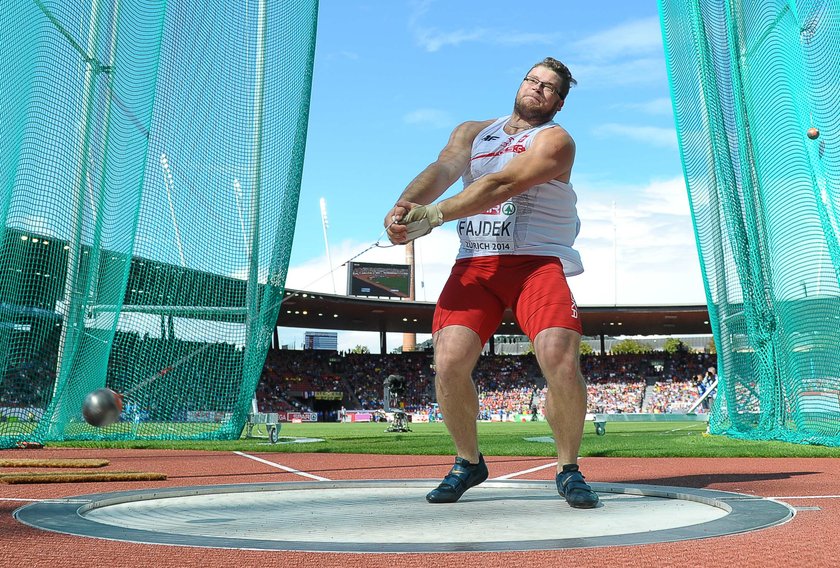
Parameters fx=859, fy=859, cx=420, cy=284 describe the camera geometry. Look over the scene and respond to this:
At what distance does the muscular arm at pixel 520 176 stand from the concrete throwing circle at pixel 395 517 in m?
1.29

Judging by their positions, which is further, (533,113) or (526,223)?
(533,113)

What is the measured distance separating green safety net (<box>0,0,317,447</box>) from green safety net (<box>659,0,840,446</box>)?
5.50 meters

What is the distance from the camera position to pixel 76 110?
963 cm

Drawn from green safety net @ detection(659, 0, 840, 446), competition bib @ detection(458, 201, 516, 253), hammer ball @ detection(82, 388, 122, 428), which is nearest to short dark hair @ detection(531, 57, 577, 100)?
competition bib @ detection(458, 201, 516, 253)

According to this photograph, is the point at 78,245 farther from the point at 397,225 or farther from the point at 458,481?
the point at 397,225

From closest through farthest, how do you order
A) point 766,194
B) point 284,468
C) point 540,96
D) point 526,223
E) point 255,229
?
point 526,223
point 540,96
point 284,468
point 766,194
point 255,229

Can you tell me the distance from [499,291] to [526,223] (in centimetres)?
36

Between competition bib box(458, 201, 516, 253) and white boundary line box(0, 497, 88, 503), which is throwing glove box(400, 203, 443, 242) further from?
white boundary line box(0, 497, 88, 503)

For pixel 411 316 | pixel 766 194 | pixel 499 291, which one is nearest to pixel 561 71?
pixel 499 291

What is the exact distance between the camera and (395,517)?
354cm

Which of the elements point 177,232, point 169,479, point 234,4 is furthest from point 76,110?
point 169,479

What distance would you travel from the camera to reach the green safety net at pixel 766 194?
897 cm

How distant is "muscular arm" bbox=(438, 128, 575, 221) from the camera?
3625 millimetres

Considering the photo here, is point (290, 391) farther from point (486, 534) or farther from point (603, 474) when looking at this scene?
point (486, 534)
